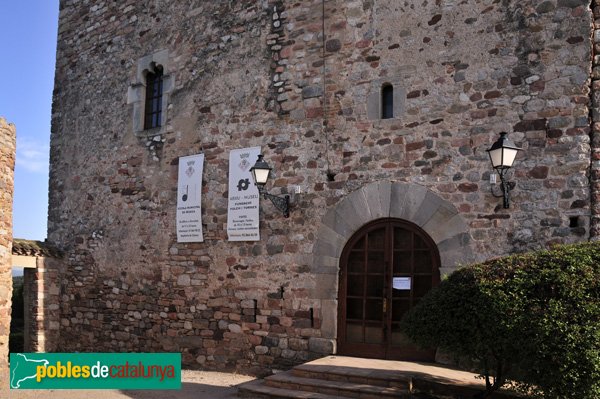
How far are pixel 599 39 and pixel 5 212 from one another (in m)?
9.43

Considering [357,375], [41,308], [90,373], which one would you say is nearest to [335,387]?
[357,375]

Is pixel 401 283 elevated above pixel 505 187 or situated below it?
below

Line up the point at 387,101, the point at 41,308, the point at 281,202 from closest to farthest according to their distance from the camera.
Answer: the point at 387,101, the point at 281,202, the point at 41,308

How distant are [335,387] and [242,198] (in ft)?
11.3

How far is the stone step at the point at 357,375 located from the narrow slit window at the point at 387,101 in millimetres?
3329

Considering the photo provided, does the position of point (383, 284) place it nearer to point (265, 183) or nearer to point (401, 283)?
point (401, 283)

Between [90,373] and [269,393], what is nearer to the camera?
[269,393]

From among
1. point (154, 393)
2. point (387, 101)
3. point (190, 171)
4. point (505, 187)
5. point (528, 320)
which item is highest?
point (387, 101)

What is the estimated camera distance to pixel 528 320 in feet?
16.0

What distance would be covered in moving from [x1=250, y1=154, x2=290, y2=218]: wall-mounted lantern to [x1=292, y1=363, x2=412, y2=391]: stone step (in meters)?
2.31

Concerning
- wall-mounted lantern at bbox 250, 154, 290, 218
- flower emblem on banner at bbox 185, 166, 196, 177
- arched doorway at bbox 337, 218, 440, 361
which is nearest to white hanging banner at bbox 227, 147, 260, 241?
wall-mounted lantern at bbox 250, 154, 290, 218

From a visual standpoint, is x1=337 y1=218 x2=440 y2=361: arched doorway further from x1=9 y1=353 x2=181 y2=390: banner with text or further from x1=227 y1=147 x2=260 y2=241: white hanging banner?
x1=9 y1=353 x2=181 y2=390: banner with text

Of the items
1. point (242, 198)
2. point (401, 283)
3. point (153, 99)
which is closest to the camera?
point (401, 283)

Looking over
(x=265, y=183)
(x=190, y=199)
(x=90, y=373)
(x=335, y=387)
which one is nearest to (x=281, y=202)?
(x=265, y=183)
